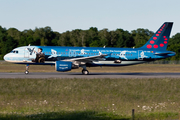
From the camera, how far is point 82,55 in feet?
120

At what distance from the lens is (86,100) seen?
17.2 metres

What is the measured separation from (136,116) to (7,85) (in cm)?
1396

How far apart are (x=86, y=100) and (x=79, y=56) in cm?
1943

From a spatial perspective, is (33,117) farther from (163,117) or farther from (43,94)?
(43,94)

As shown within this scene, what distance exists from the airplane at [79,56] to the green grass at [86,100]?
413 inches

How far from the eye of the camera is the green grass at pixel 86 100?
1275cm

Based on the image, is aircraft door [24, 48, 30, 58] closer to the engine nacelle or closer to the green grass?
the engine nacelle

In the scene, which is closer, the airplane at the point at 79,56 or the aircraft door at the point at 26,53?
the airplane at the point at 79,56

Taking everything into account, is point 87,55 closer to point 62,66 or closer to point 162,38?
point 62,66

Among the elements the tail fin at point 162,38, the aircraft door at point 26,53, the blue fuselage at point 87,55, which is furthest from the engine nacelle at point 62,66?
the tail fin at point 162,38

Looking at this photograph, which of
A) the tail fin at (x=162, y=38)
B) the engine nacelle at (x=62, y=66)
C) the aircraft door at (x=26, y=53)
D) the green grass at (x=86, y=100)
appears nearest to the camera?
the green grass at (x=86, y=100)

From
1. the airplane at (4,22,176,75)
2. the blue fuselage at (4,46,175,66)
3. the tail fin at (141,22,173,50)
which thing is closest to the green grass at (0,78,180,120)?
the airplane at (4,22,176,75)

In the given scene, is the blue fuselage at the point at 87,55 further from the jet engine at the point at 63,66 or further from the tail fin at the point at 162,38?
the jet engine at the point at 63,66

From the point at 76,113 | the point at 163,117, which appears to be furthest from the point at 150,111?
the point at 76,113
